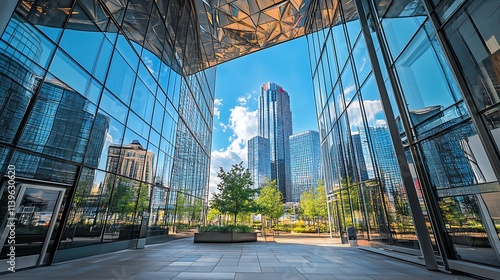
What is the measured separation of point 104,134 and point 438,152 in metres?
12.1

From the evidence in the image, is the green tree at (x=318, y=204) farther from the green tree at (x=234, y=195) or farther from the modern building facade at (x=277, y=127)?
the modern building facade at (x=277, y=127)

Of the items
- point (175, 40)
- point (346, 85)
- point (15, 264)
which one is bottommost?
point (15, 264)

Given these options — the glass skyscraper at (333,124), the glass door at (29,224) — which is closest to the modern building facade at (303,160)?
the glass skyscraper at (333,124)

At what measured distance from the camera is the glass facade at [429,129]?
15.8 ft

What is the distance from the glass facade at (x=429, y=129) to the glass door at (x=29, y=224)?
37.6 ft

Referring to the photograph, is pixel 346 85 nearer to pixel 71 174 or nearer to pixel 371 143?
pixel 371 143

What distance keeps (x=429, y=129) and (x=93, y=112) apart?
39.1 feet

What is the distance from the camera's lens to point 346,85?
12383 mm

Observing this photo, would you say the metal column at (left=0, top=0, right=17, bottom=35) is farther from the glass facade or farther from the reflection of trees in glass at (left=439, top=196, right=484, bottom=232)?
the reflection of trees in glass at (left=439, top=196, right=484, bottom=232)

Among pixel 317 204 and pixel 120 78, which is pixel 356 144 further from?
pixel 317 204

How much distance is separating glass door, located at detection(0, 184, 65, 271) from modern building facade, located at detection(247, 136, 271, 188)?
75.6 meters

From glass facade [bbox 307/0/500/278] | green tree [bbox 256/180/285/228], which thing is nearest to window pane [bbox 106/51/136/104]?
glass facade [bbox 307/0/500/278]

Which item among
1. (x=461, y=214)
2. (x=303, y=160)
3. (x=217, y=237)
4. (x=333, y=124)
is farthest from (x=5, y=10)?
(x=303, y=160)

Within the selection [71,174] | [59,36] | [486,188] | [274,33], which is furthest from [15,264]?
[274,33]
